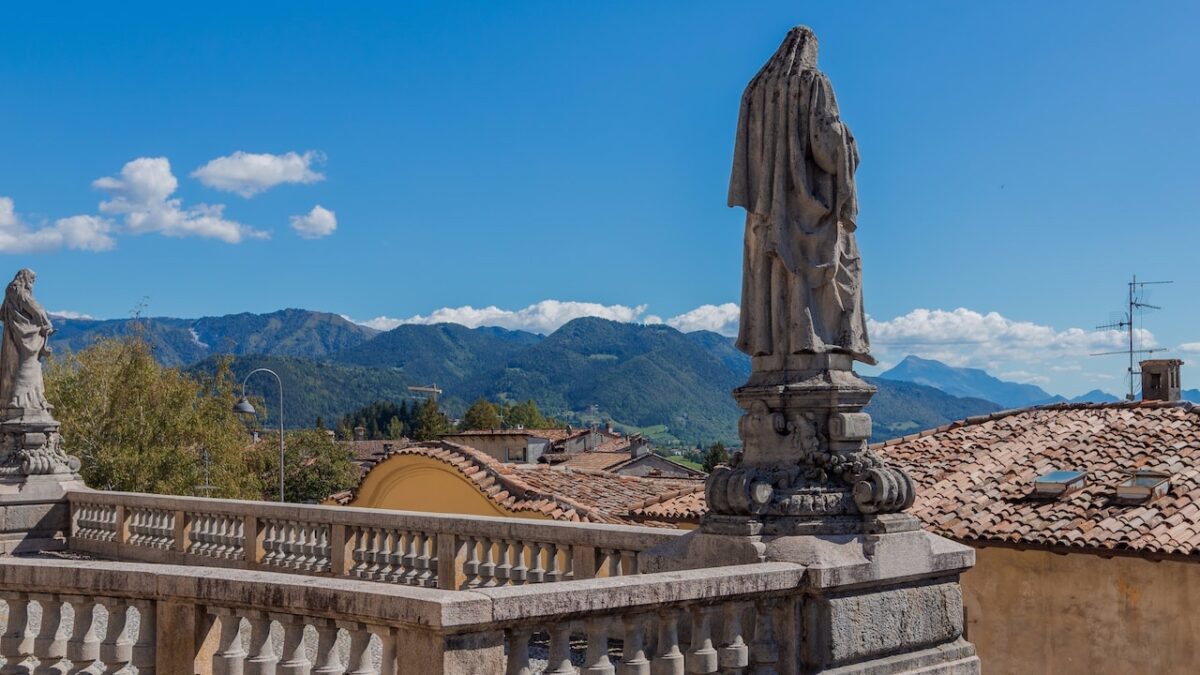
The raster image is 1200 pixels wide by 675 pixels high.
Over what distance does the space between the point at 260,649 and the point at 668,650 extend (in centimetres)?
198

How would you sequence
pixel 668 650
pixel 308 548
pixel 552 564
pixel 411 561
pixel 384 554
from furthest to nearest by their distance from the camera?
→ pixel 308 548 → pixel 384 554 → pixel 411 561 → pixel 552 564 → pixel 668 650

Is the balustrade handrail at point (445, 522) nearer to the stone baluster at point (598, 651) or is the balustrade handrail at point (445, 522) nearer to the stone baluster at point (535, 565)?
the stone baluster at point (535, 565)

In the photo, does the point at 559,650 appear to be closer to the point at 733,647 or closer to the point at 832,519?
the point at 733,647

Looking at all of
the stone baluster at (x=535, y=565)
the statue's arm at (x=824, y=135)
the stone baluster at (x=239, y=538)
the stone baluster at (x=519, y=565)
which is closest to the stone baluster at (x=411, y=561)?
the stone baluster at (x=519, y=565)

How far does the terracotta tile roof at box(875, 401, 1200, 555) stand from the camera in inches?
586

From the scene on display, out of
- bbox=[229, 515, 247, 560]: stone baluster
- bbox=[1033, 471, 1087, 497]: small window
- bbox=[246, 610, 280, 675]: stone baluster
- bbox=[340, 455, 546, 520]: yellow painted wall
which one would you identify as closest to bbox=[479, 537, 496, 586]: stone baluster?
bbox=[229, 515, 247, 560]: stone baluster

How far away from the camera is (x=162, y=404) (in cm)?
3061

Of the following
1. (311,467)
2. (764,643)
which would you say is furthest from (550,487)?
(311,467)

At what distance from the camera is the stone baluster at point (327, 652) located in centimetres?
514

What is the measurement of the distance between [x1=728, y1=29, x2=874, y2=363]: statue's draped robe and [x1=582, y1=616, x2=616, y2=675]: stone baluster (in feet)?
7.39

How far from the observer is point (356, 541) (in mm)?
11102

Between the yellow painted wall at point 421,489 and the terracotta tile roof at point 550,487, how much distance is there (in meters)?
0.17

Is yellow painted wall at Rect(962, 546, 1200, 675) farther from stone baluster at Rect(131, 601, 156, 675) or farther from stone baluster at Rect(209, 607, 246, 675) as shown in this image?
stone baluster at Rect(131, 601, 156, 675)

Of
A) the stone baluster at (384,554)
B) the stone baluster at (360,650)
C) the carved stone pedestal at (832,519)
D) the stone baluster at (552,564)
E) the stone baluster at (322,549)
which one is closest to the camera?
the stone baluster at (360,650)
